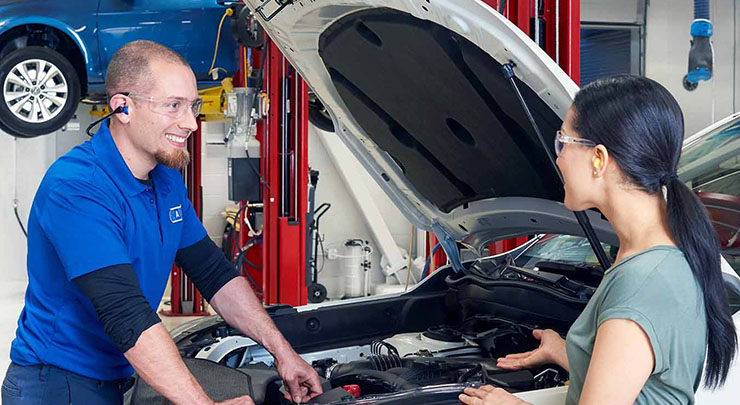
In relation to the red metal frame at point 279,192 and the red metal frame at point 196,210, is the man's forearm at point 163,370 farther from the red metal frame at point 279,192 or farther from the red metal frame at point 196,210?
the red metal frame at point 196,210

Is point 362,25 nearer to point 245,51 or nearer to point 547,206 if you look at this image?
point 547,206

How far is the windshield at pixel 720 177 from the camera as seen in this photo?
223 cm

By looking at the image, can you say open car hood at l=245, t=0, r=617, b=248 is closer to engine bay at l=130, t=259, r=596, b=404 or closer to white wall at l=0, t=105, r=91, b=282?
engine bay at l=130, t=259, r=596, b=404

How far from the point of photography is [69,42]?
582 cm

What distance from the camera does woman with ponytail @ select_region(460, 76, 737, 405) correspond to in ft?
4.51

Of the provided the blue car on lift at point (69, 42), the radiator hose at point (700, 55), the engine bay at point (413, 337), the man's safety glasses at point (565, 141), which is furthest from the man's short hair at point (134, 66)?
the radiator hose at point (700, 55)

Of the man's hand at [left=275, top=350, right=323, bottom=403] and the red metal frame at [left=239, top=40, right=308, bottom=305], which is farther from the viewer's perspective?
the red metal frame at [left=239, top=40, right=308, bottom=305]

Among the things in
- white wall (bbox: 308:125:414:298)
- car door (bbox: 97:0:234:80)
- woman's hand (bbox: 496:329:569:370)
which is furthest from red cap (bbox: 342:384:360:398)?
white wall (bbox: 308:125:414:298)

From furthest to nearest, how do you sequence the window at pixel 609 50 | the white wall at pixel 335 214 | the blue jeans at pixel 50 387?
the white wall at pixel 335 214 < the window at pixel 609 50 < the blue jeans at pixel 50 387

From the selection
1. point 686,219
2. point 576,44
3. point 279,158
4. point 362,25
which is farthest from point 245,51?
point 686,219

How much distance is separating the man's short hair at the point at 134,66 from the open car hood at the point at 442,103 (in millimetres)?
300

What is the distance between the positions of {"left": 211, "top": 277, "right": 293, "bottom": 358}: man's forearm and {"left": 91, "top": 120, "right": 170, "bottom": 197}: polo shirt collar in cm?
48

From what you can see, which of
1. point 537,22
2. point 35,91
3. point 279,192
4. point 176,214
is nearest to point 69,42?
point 35,91

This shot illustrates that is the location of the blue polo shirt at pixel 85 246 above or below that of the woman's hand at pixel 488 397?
above
